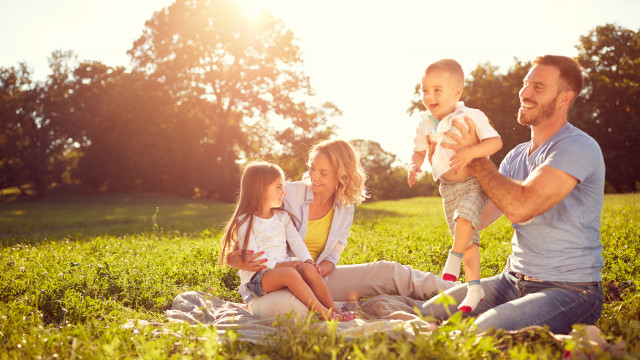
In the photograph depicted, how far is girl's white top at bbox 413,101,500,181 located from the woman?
1.01 meters

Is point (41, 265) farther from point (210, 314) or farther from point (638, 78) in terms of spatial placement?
point (638, 78)

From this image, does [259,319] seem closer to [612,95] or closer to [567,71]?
[567,71]

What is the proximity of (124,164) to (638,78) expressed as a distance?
4103 cm

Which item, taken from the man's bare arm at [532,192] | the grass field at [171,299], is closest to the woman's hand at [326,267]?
the grass field at [171,299]

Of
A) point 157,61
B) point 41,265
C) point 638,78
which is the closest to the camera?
point 41,265

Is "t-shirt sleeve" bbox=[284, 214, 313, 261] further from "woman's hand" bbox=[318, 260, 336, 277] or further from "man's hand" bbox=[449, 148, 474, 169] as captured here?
"man's hand" bbox=[449, 148, 474, 169]

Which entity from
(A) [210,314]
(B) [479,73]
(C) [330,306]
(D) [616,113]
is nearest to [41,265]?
(A) [210,314]

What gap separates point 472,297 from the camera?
3598mm

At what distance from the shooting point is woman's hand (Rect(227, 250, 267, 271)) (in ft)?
13.4

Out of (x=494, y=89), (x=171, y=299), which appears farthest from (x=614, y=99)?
(x=171, y=299)

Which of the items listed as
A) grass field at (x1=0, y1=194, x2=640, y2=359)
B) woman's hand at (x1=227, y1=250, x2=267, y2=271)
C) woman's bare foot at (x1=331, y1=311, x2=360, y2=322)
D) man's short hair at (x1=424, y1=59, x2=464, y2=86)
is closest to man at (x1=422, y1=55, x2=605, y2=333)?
grass field at (x1=0, y1=194, x2=640, y2=359)

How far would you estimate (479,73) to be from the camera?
31.0 m

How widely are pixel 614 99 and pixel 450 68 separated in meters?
38.5

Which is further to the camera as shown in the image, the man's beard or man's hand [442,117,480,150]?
man's hand [442,117,480,150]
